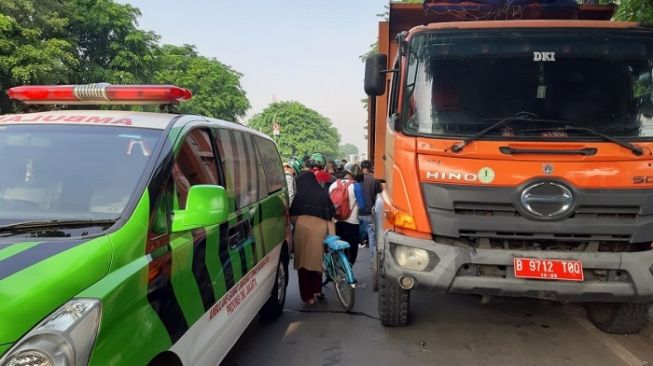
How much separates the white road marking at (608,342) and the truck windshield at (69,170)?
3.86 metres

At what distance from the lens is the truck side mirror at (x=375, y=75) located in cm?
465

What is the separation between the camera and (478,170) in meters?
3.89

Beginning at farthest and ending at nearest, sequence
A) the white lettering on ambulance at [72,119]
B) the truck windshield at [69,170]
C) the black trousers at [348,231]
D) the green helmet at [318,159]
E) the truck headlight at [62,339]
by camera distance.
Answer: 1. the black trousers at [348,231]
2. the green helmet at [318,159]
3. the white lettering on ambulance at [72,119]
4. the truck windshield at [69,170]
5. the truck headlight at [62,339]

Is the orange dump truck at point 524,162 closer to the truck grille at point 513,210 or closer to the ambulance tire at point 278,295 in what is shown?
the truck grille at point 513,210

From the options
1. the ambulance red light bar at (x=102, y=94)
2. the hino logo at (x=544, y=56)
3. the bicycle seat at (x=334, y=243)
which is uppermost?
the hino logo at (x=544, y=56)

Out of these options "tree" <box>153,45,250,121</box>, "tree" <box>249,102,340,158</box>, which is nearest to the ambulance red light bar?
"tree" <box>153,45,250,121</box>

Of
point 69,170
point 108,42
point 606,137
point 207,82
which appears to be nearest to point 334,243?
point 606,137

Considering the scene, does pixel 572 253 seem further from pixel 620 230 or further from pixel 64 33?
pixel 64 33

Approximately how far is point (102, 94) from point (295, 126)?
72.8 m

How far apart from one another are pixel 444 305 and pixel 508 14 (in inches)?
124

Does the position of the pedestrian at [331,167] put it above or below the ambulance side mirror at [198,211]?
below

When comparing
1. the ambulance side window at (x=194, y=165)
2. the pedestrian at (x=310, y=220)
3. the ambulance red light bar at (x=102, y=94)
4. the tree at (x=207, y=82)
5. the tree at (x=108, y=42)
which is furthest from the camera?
the tree at (x=207, y=82)

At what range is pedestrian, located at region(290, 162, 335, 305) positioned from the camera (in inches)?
221

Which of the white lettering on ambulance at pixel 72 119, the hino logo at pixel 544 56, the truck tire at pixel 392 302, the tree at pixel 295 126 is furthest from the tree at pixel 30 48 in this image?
the tree at pixel 295 126
